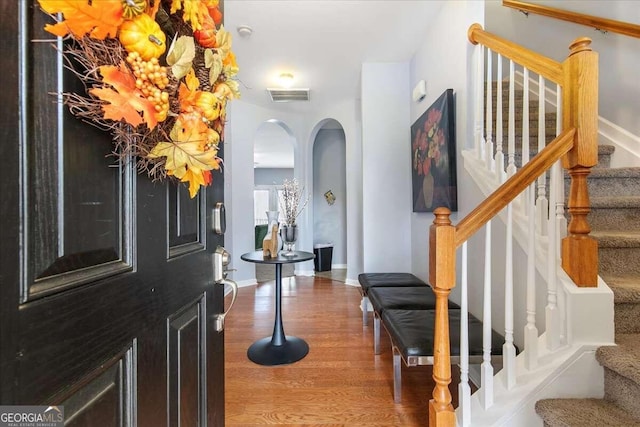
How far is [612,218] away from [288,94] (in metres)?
3.52

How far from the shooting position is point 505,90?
2.42m

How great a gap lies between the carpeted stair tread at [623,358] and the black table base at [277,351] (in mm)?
1703

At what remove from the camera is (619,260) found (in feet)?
4.77

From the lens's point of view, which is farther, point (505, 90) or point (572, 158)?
point (505, 90)

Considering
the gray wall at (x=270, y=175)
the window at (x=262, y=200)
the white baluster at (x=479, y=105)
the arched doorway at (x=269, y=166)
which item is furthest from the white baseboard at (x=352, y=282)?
the gray wall at (x=270, y=175)

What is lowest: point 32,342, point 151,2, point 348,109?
point 32,342

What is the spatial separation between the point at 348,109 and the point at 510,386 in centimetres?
376

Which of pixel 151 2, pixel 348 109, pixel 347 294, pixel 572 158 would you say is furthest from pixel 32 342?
pixel 348 109

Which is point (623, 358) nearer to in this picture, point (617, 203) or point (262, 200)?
point (617, 203)

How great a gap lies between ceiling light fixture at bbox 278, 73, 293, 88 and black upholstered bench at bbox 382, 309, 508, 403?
2976 millimetres

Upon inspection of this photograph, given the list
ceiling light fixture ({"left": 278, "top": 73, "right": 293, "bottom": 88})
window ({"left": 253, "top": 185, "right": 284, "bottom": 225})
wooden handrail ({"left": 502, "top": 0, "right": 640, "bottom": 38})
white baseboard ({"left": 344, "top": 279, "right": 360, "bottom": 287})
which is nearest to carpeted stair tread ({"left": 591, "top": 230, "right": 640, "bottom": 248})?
wooden handrail ({"left": 502, "top": 0, "right": 640, "bottom": 38})

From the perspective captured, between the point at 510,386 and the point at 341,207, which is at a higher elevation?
the point at 341,207

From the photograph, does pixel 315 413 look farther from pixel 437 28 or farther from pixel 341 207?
pixel 341 207

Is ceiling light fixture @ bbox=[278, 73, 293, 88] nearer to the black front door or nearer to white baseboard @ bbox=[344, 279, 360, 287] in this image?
white baseboard @ bbox=[344, 279, 360, 287]
